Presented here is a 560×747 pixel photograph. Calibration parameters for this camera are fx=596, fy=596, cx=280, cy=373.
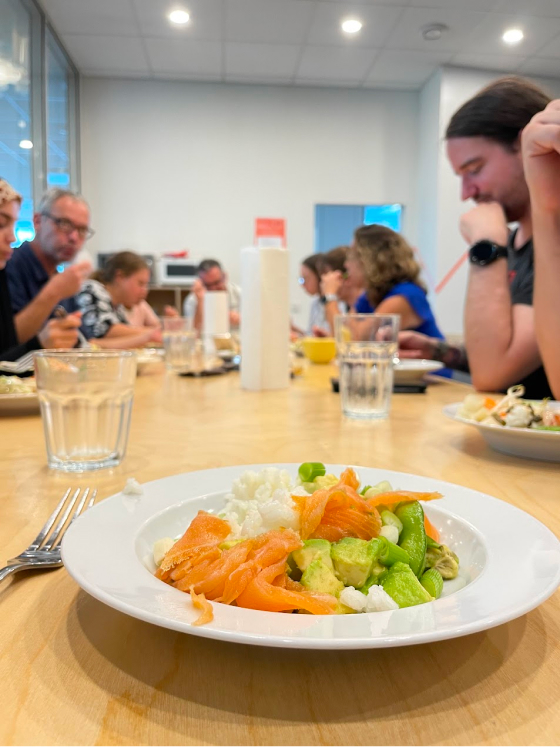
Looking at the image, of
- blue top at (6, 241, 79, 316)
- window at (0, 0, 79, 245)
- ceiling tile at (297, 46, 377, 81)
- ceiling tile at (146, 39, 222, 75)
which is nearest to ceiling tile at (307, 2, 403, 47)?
ceiling tile at (297, 46, 377, 81)

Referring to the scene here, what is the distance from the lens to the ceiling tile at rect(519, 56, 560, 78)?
508 cm

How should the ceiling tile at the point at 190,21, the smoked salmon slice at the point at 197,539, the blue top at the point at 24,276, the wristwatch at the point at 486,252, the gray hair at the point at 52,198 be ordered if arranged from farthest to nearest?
the ceiling tile at the point at 190,21, the gray hair at the point at 52,198, the blue top at the point at 24,276, the wristwatch at the point at 486,252, the smoked salmon slice at the point at 197,539

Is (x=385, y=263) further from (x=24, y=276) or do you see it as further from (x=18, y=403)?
(x=18, y=403)

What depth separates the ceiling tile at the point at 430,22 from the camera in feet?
14.5

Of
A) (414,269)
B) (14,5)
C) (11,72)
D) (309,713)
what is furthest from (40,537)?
(14,5)

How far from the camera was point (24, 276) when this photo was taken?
2771 millimetres

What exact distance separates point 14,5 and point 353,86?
10.5ft

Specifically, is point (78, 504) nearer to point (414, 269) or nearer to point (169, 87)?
point (414, 269)

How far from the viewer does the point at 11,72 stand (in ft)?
12.5

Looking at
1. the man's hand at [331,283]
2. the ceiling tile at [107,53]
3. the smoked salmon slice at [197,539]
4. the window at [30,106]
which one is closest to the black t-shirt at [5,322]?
the window at [30,106]

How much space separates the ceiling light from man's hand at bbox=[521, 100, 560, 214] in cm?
411

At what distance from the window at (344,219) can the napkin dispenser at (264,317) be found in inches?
191

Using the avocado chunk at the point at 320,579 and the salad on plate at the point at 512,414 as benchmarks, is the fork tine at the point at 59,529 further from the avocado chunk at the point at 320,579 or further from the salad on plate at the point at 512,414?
the salad on plate at the point at 512,414

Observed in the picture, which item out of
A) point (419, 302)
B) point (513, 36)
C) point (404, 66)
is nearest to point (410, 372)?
point (419, 302)
